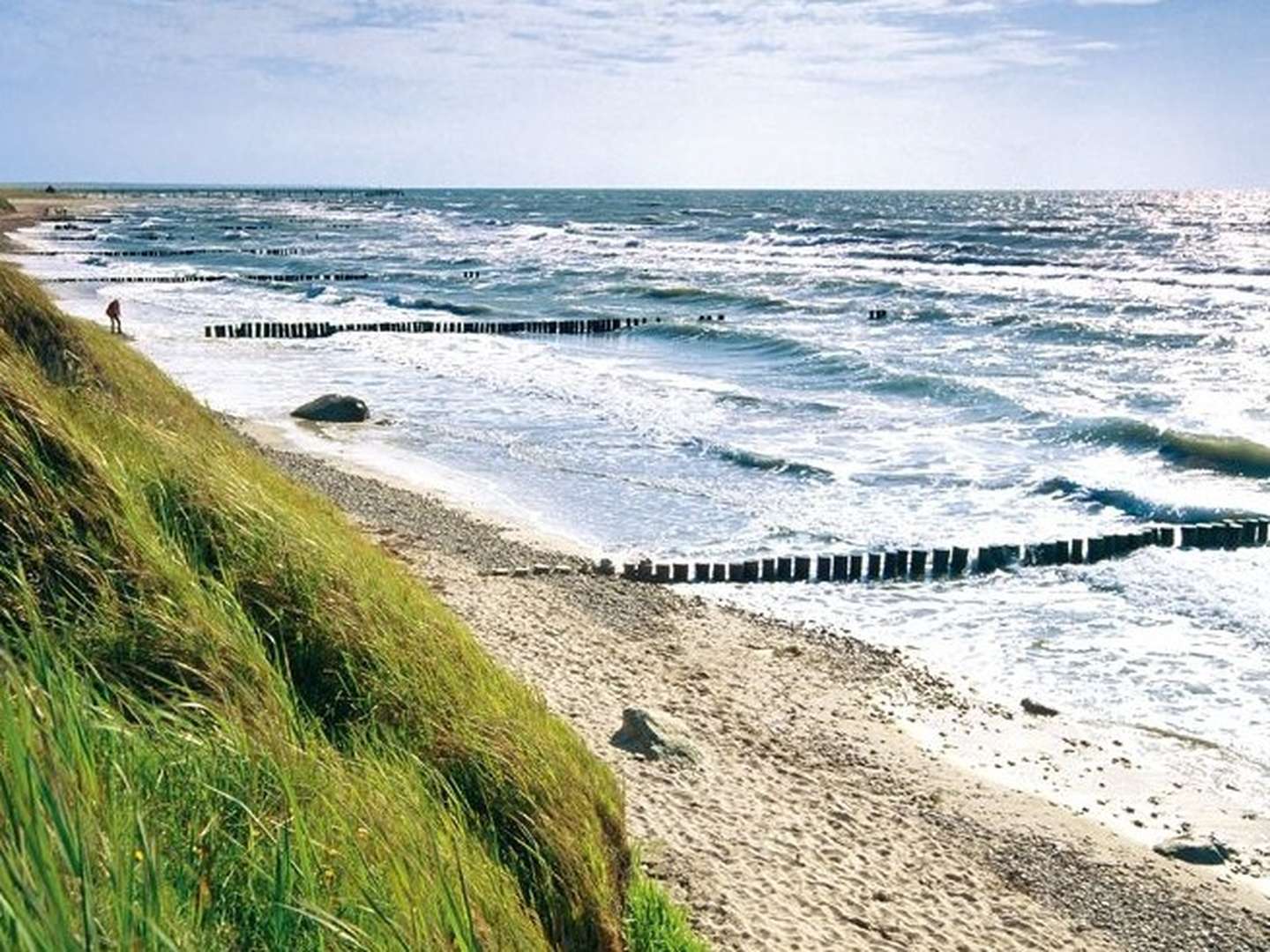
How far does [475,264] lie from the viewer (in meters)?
83.5

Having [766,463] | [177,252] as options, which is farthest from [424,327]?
[177,252]

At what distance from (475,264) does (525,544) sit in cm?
6683

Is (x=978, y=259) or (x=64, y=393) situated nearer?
(x=64, y=393)

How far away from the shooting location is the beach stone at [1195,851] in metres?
10.6

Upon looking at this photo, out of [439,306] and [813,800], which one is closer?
[813,800]

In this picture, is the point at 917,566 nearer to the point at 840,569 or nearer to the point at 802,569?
the point at 840,569

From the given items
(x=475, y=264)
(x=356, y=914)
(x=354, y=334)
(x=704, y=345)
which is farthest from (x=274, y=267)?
(x=356, y=914)

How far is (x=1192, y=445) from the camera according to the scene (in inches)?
1110

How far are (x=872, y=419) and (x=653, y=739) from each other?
21.6 m

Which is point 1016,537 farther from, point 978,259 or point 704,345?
point 978,259

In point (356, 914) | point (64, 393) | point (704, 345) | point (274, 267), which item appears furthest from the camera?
point (274, 267)

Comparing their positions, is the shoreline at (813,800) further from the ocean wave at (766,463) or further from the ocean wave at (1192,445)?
the ocean wave at (1192,445)

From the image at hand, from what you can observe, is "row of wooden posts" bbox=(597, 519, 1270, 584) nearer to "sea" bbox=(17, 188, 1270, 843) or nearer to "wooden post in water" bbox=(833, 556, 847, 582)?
"wooden post in water" bbox=(833, 556, 847, 582)

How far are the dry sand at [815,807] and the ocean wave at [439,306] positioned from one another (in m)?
41.1
